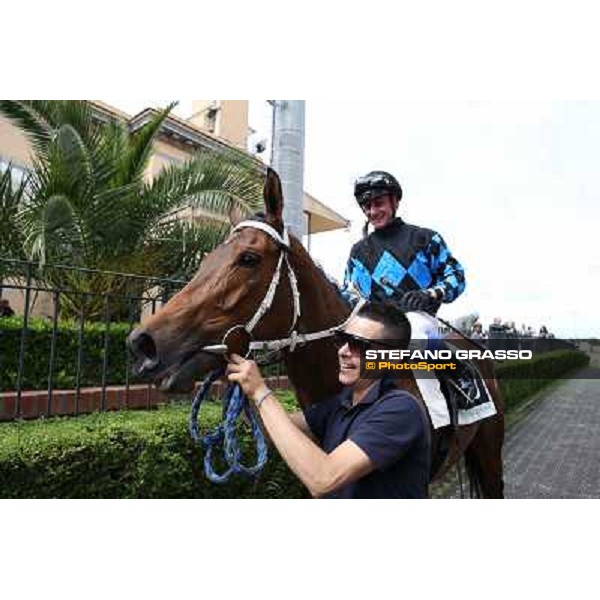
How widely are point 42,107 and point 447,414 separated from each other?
4.87 meters

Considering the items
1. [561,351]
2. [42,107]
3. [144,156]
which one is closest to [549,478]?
[561,351]

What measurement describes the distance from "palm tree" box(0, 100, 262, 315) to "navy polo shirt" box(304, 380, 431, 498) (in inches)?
124

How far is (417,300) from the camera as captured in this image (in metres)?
1.92

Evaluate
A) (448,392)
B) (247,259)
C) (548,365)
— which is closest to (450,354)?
(448,392)

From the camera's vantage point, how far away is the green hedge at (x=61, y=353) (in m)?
3.57

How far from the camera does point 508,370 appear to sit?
9.14 ft

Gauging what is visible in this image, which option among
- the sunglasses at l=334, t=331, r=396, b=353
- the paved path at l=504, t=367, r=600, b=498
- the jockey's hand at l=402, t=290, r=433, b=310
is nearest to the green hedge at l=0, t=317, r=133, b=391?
the jockey's hand at l=402, t=290, r=433, b=310

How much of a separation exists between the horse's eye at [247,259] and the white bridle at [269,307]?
3.5 inches

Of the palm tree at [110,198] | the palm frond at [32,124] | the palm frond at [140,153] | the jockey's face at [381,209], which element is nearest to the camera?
the jockey's face at [381,209]

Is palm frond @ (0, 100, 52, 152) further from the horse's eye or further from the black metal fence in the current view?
the horse's eye

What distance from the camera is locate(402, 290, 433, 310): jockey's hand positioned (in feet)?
6.30

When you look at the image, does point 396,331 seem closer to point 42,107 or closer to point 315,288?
point 315,288

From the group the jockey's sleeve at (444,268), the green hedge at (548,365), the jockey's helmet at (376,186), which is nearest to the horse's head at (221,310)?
the jockey's helmet at (376,186)

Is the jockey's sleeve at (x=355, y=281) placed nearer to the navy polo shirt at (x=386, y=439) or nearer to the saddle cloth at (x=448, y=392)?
the saddle cloth at (x=448, y=392)
